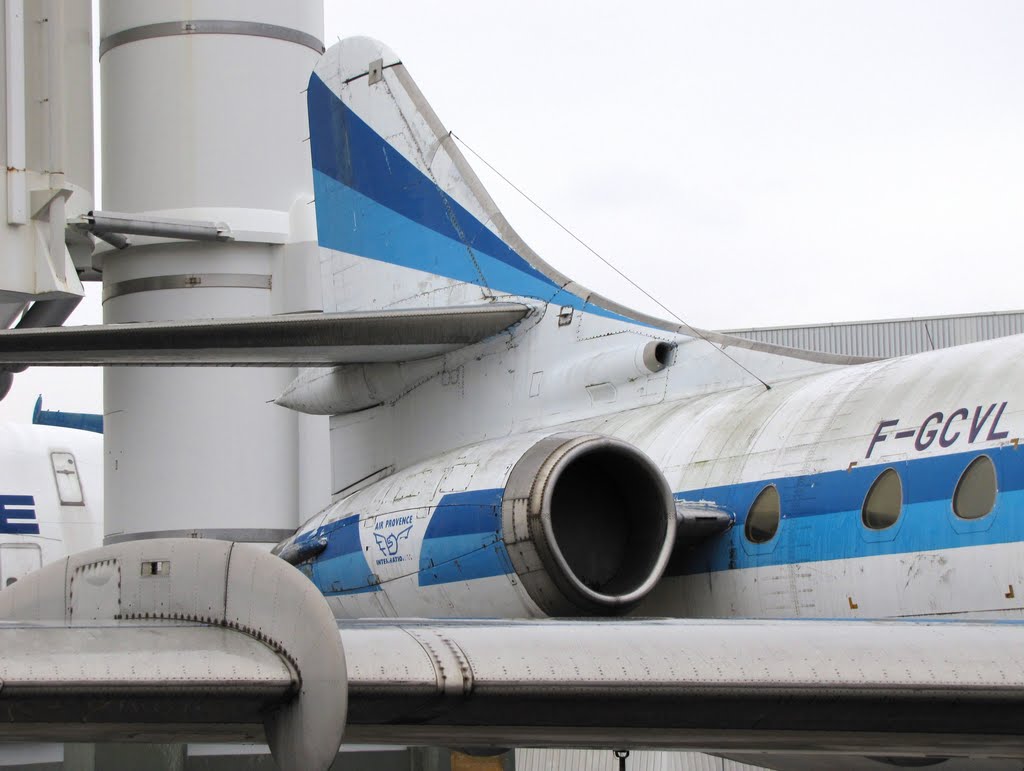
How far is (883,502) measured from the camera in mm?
5660

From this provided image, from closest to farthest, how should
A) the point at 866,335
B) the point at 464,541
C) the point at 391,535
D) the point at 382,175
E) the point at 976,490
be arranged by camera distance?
the point at 976,490 → the point at 464,541 → the point at 391,535 → the point at 382,175 → the point at 866,335

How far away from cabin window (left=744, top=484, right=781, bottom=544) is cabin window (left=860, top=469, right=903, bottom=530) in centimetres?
45

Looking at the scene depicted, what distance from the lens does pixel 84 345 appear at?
286 inches

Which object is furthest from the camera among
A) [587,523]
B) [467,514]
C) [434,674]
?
[467,514]

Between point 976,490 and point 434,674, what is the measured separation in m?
2.35

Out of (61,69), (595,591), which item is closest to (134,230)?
(61,69)

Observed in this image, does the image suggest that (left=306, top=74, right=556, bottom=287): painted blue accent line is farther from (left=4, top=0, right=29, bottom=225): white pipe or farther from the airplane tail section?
(left=4, top=0, right=29, bottom=225): white pipe

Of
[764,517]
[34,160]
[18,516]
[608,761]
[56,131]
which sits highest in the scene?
[56,131]

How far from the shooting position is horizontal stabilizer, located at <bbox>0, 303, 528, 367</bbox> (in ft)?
23.7

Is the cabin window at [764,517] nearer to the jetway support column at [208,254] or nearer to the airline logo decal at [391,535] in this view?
the airline logo decal at [391,535]

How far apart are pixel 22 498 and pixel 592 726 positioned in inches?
510

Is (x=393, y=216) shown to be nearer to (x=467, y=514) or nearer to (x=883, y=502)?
(x=467, y=514)

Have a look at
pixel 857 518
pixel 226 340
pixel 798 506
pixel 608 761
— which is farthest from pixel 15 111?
pixel 857 518

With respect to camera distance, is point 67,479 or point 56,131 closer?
point 56,131
